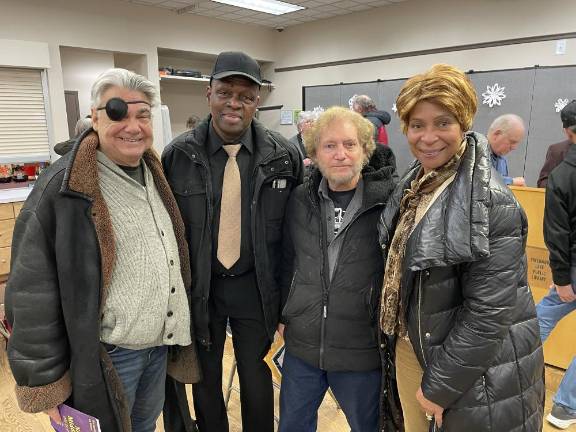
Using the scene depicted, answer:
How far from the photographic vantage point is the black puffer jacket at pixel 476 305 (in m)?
1.07

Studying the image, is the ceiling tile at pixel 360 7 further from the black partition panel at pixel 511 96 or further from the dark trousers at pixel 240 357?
the dark trousers at pixel 240 357

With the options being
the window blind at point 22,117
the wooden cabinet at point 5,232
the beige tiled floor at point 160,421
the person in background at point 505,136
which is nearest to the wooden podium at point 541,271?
the beige tiled floor at point 160,421

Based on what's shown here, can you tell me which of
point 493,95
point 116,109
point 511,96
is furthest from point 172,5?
point 116,109

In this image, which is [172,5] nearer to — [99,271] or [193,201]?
[193,201]

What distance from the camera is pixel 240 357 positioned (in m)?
1.83

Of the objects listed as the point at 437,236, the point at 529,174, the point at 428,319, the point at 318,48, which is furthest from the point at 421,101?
the point at 318,48

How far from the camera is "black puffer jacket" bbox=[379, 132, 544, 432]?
1066 millimetres

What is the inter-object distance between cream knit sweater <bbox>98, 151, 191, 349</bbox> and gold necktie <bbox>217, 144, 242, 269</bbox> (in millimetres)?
264

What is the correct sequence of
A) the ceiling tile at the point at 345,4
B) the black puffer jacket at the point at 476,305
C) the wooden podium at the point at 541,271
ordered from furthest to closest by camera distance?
1. the ceiling tile at the point at 345,4
2. the wooden podium at the point at 541,271
3. the black puffer jacket at the point at 476,305

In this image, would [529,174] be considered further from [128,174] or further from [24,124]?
[24,124]

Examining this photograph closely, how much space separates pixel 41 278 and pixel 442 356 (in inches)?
45.2

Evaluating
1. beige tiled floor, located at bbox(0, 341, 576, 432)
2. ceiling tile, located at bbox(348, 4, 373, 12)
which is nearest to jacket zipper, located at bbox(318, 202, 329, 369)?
beige tiled floor, located at bbox(0, 341, 576, 432)

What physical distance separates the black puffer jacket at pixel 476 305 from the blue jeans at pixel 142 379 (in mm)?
915

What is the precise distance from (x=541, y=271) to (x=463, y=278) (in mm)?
2087
